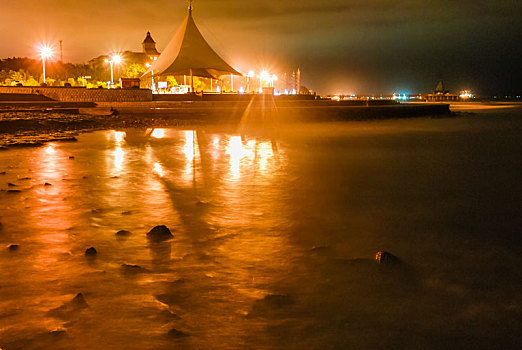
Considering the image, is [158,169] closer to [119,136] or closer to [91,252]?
[91,252]

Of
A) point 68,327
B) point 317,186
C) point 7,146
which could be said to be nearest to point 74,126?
point 7,146

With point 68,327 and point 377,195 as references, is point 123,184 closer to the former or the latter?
point 377,195

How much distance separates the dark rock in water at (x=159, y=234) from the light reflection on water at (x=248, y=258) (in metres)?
0.10

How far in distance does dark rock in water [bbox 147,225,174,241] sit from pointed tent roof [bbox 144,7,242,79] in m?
27.4

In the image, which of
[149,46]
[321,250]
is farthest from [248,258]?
[149,46]

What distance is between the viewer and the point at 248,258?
371cm

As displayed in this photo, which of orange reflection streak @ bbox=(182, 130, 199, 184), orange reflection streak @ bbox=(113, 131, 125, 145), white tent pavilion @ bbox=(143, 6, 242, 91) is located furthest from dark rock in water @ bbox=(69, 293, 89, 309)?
white tent pavilion @ bbox=(143, 6, 242, 91)

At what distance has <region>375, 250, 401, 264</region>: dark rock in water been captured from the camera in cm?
362

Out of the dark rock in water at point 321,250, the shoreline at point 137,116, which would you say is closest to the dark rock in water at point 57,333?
the dark rock in water at point 321,250

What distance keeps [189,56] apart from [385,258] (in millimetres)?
30038

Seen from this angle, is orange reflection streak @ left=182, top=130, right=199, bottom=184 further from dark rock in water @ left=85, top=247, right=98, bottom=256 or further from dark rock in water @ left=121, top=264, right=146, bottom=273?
dark rock in water @ left=121, top=264, right=146, bottom=273

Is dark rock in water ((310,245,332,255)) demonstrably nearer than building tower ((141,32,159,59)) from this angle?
Yes

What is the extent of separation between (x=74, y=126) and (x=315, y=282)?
15367 millimetres

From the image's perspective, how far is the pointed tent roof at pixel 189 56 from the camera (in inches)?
1214
